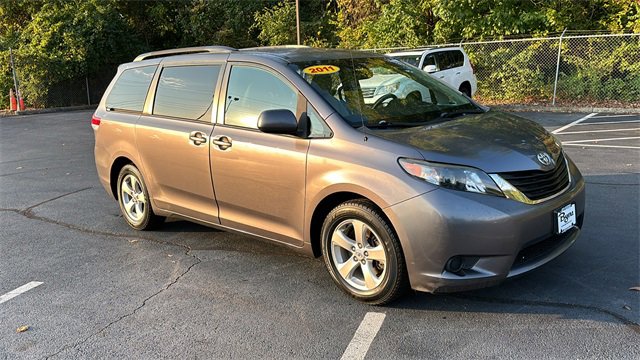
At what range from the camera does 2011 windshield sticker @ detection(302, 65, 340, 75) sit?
13.6ft

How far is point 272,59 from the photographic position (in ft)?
14.0

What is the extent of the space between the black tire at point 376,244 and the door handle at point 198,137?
1.38 metres

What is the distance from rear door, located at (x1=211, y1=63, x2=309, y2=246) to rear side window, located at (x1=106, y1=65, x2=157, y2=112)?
132cm

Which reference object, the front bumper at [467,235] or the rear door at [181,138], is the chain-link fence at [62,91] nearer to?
the rear door at [181,138]

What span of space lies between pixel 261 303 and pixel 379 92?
1858 mm

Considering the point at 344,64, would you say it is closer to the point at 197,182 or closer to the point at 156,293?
the point at 197,182

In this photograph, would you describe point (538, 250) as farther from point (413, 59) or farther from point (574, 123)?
point (413, 59)

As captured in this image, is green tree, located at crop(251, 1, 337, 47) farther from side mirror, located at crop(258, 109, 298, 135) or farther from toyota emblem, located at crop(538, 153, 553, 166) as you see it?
toyota emblem, located at crop(538, 153, 553, 166)

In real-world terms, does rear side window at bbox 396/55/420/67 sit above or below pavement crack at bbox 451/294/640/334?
above

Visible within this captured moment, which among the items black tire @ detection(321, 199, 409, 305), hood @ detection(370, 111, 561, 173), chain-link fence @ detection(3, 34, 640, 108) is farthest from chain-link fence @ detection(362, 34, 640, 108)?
black tire @ detection(321, 199, 409, 305)

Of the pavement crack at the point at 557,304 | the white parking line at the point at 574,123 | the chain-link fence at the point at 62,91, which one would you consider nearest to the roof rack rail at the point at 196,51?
the pavement crack at the point at 557,304

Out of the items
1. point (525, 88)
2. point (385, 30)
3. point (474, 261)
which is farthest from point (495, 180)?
point (385, 30)

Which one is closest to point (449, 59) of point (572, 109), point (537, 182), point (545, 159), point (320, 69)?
point (572, 109)

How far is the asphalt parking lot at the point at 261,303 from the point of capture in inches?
127
